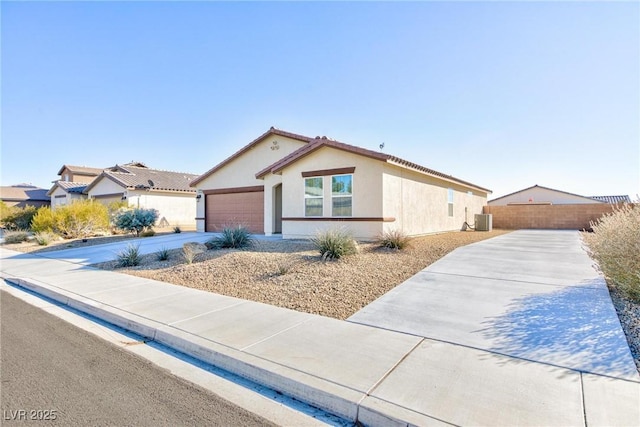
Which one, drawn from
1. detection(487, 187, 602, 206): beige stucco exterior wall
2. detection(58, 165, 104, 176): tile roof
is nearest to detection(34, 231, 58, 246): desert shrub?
detection(58, 165, 104, 176): tile roof

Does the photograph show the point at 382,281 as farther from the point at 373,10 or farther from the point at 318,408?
the point at 373,10

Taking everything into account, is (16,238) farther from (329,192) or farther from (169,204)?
(329,192)

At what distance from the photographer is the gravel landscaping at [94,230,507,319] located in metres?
6.82

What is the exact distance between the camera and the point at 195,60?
16.2 metres

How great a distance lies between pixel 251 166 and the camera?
20266mm

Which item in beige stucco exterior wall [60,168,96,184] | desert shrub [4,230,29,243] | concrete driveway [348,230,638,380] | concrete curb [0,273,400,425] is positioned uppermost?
beige stucco exterior wall [60,168,96,184]

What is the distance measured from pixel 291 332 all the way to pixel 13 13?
1453 cm

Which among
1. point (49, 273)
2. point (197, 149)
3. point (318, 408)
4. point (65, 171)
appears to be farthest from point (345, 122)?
point (65, 171)

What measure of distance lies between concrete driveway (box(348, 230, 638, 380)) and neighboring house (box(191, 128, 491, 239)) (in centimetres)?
492

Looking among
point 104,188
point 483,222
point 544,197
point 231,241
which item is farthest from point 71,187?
point 544,197

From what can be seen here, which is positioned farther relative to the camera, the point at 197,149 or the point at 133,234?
the point at 197,149

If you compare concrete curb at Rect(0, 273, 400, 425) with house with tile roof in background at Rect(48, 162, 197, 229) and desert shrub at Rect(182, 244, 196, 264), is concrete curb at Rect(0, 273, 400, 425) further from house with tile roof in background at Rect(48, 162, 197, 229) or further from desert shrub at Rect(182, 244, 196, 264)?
house with tile roof in background at Rect(48, 162, 197, 229)

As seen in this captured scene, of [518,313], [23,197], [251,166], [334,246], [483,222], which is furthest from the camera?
[23,197]

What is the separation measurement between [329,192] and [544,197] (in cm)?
3713
